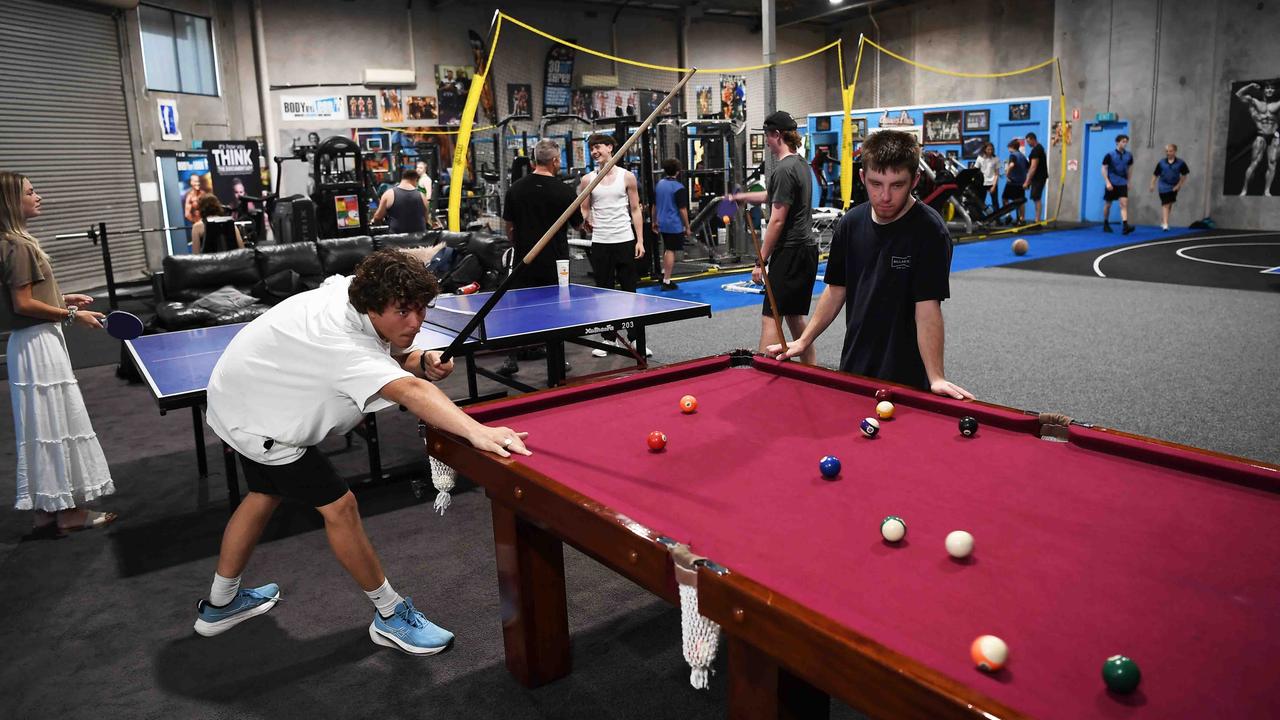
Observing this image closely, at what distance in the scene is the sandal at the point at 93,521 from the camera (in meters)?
4.13

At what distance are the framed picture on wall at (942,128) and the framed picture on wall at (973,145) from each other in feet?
0.84

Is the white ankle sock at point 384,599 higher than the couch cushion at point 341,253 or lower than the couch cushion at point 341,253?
lower

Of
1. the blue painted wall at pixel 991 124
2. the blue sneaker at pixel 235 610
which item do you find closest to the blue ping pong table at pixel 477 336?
the blue sneaker at pixel 235 610

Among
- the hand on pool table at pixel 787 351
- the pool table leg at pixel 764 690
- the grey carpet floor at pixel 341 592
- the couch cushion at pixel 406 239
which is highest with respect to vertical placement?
the couch cushion at pixel 406 239

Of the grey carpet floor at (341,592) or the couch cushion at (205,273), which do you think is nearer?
the grey carpet floor at (341,592)

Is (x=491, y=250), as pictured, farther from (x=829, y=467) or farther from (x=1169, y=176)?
(x=1169, y=176)

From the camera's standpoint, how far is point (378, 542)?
3.84 meters

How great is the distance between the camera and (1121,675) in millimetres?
1226

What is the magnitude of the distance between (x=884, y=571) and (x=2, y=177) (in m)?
4.05

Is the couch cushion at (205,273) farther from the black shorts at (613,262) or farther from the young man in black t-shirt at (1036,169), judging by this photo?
the young man in black t-shirt at (1036,169)

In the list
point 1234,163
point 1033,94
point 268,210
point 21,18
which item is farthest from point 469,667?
point 1033,94

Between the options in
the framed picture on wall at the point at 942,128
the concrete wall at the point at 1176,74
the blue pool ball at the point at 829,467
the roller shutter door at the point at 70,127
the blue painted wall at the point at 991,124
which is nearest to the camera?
the blue pool ball at the point at 829,467

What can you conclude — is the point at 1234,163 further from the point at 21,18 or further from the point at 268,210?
the point at 21,18

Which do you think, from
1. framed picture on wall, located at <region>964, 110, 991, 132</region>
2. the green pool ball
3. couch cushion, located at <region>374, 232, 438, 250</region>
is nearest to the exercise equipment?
couch cushion, located at <region>374, 232, 438, 250</region>
